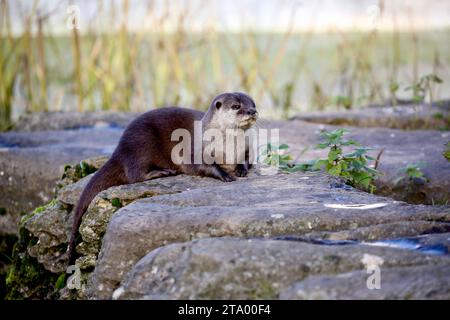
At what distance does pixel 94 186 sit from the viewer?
145 inches

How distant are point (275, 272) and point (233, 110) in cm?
180

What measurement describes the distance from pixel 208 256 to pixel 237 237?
0.28 metres

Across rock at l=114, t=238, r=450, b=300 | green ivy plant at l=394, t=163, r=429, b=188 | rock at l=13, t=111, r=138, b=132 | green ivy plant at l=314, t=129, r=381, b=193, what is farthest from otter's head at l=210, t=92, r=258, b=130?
rock at l=13, t=111, r=138, b=132

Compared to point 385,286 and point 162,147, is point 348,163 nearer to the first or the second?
point 162,147

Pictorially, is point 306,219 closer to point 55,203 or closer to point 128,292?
point 128,292

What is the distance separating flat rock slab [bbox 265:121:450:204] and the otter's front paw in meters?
0.45

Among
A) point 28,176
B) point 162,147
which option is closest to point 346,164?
point 162,147

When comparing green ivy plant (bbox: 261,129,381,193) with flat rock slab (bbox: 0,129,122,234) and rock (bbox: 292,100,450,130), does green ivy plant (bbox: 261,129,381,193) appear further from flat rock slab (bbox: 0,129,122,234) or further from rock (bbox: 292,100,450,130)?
rock (bbox: 292,100,450,130)

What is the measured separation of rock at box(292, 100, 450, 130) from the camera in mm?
5898

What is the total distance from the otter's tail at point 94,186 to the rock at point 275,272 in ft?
3.70

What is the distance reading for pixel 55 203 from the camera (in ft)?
13.0

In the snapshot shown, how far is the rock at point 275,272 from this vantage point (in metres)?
2.17

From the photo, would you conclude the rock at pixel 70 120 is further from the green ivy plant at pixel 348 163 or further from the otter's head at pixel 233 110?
the green ivy plant at pixel 348 163

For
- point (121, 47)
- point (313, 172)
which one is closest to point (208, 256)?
point (313, 172)
